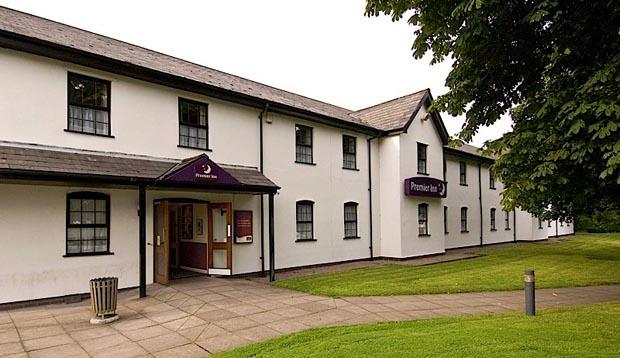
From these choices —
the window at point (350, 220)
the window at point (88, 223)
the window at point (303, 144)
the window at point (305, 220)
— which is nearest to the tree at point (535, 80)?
the window at point (88, 223)

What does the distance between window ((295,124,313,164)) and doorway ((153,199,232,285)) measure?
425 cm

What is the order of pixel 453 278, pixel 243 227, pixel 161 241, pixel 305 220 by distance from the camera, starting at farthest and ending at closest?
pixel 305 220 < pixel 243 227 < pixel 453 278 < pixel 161 241

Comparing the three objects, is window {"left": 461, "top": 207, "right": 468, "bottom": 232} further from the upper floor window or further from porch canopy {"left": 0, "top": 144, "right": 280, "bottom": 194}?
porch canopy {"left": 0, "top": 144, "right": 280, "bottom": 194}

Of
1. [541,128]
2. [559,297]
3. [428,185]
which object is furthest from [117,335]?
[428,185]

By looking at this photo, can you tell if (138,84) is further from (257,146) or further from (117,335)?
(117,335)

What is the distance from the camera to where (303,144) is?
53.7ft

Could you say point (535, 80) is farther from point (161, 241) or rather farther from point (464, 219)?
point (464, 219)

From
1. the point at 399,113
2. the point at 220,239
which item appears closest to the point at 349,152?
the point at 399,113

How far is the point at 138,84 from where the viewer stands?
11.8 m

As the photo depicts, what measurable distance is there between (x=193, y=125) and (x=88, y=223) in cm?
429

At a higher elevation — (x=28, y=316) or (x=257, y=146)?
(x=257, y=146)

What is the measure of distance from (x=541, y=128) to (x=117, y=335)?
26.1 feet

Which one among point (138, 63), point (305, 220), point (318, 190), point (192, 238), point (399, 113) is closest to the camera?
point (138, 63)

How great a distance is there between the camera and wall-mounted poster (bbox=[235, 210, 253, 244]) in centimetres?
1359
